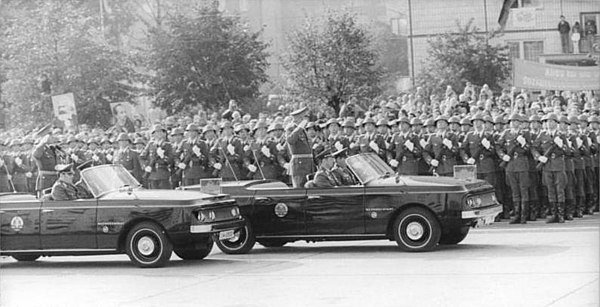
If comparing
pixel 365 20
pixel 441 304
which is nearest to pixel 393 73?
pixel 365 20

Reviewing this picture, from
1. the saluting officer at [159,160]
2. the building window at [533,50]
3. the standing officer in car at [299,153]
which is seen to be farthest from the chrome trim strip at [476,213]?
the building window at [533,50]

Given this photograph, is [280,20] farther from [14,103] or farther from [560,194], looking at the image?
[560,194]

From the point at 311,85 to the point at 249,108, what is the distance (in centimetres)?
450

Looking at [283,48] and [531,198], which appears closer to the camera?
[531,198]

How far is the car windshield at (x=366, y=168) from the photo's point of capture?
15.1 metres

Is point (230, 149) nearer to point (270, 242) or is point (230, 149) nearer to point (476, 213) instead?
point (270, 242)

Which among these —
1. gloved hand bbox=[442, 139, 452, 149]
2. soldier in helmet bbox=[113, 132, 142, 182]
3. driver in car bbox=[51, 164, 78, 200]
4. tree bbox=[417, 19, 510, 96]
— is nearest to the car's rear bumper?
driver in car bbox=[51, 164, 78, 200]

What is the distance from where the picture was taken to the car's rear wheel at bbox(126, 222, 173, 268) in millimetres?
14117

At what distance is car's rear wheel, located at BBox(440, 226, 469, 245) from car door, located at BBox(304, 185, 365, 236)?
3.83 ft

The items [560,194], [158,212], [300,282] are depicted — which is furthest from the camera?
[560,194]

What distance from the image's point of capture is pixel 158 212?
14.1 metres

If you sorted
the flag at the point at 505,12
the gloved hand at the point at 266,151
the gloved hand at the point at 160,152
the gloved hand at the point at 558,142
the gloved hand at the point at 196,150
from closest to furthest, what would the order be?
1. the gloved hand at the point at 558,142
2. the gloved hand at the point at 266,151
3. the gloved hand at the point at 196,150
4. the gloved hand at the point at 160,152
5. the flag at the point at 505,12

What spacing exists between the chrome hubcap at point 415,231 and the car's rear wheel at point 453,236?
0.31 m

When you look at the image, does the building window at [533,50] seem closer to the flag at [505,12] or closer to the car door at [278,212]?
the flag at [505,12]
